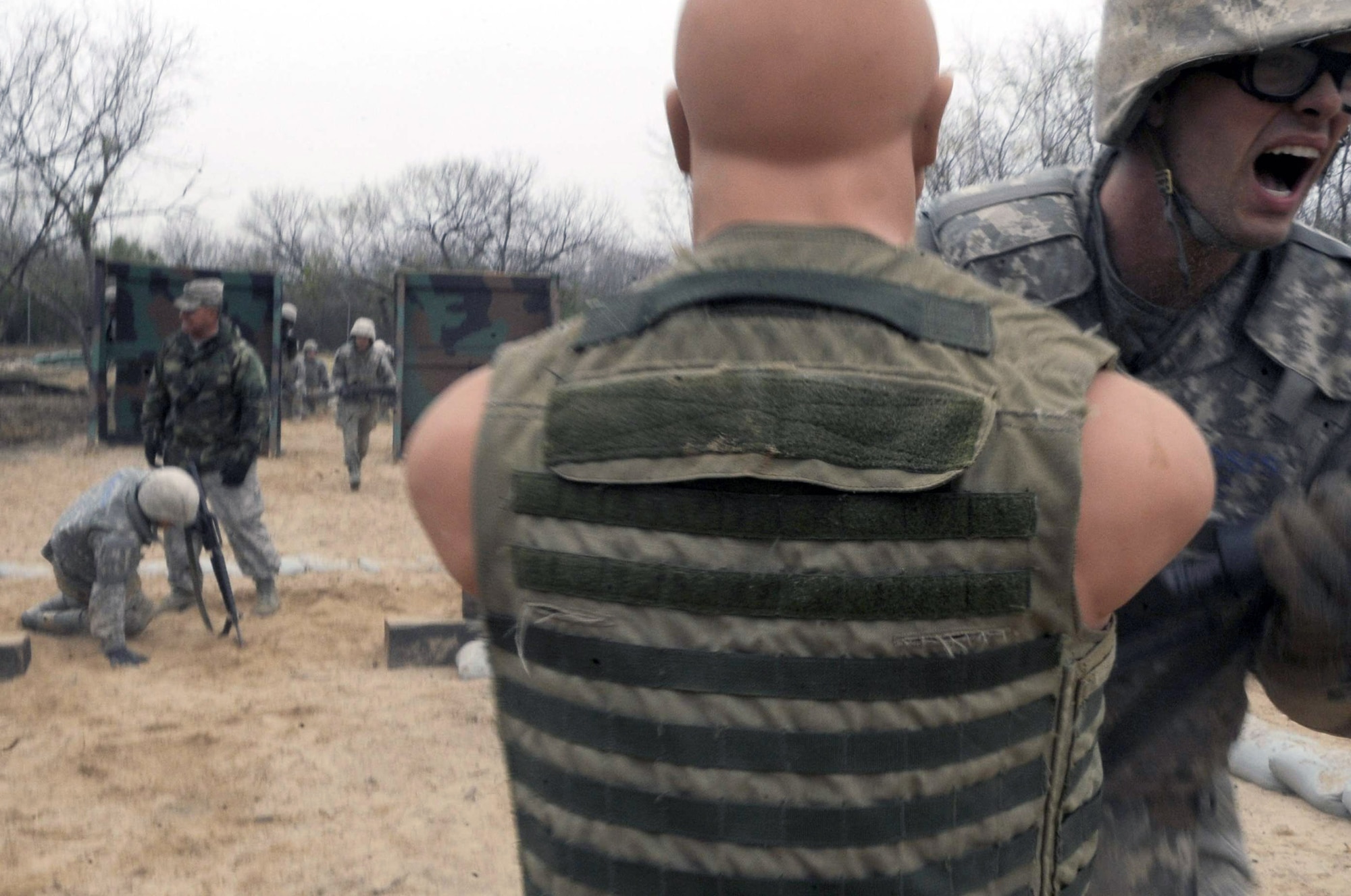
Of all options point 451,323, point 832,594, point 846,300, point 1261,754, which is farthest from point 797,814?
point 451,323

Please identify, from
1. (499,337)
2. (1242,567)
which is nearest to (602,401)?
(1242,567)

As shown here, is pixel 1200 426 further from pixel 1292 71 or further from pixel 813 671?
pixel 813 671

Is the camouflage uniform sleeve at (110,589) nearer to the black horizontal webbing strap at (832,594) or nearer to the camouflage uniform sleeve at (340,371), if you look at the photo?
the black horizontal webbing strap at (832,594)

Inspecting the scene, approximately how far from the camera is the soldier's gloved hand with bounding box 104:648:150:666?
6.12 m

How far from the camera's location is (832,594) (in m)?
1.14

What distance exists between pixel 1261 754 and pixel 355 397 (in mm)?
9483

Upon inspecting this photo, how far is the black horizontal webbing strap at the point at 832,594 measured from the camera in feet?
3.74

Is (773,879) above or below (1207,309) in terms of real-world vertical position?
below

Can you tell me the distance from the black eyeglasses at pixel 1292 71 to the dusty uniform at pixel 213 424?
6.02 metres

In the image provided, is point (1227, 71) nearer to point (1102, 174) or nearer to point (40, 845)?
point (1102, 174)

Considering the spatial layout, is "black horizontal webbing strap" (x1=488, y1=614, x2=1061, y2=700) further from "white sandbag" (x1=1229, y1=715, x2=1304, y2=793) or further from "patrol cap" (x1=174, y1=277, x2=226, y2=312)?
"patrol cap" (x1=174, y1=277, x2=226, y2=312)

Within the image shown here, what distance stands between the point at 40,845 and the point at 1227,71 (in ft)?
14.1

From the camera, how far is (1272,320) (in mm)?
2043

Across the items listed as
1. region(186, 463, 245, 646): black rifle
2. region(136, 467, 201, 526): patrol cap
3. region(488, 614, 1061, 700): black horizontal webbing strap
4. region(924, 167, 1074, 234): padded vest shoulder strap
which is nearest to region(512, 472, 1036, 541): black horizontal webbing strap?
region(488, 614, 1061, 700): black horizontal webbing strap
